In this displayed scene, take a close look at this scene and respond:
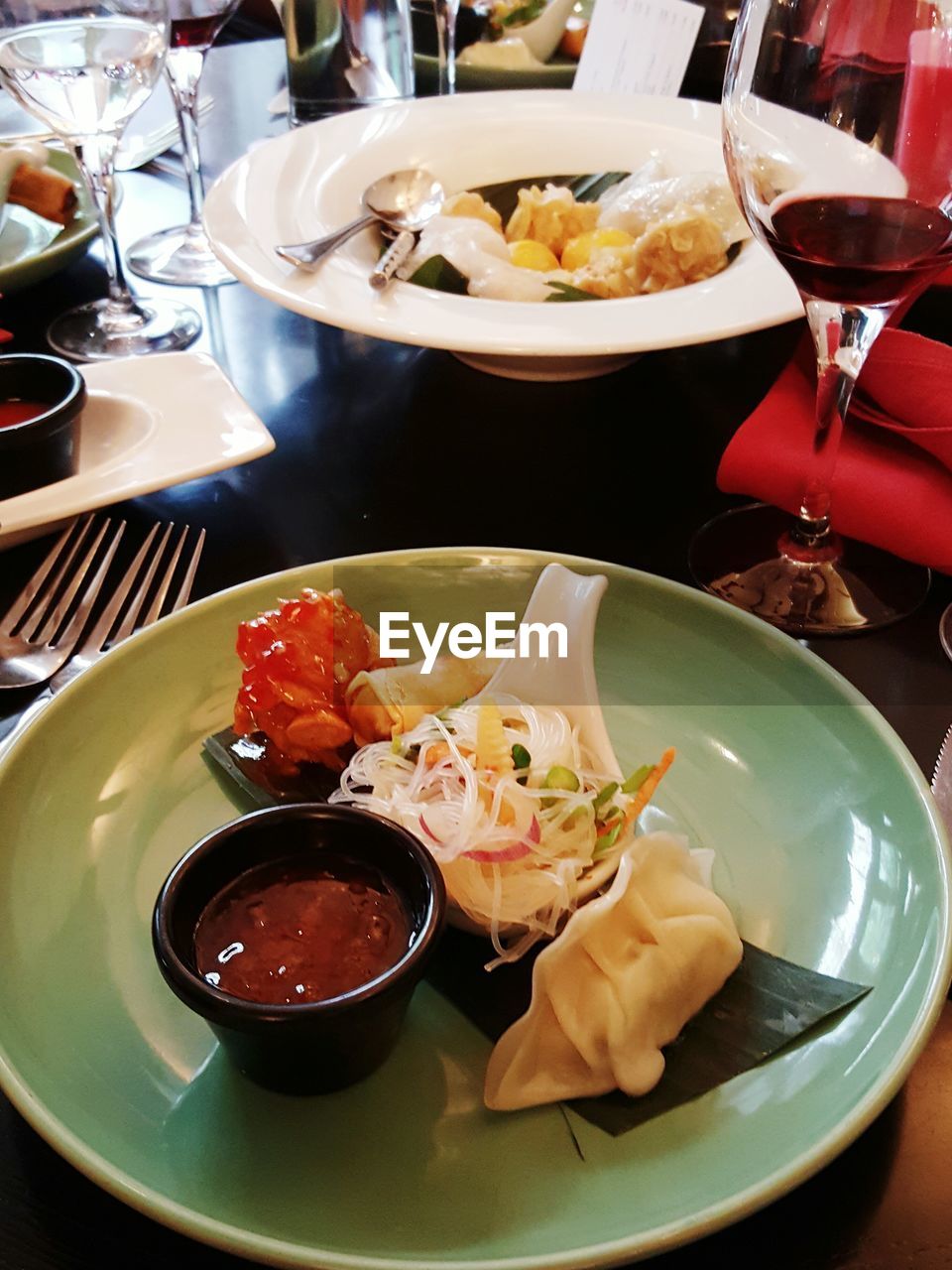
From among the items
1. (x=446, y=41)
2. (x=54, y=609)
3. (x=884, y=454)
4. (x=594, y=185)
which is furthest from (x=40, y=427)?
(x=446, y=41)

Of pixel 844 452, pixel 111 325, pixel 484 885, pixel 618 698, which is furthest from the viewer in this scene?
pixel 111 325

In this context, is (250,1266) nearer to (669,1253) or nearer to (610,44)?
(669,1253)

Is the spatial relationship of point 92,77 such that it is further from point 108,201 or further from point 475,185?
point 475,185

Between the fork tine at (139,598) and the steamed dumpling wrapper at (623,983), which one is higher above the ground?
the fork tine at (139,598)

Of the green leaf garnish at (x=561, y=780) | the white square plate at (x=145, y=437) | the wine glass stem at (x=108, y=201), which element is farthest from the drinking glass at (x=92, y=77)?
the green leaf garnish at (x=561, y=780)

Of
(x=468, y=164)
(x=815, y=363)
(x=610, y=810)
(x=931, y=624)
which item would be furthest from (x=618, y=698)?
(x=468, y=164)

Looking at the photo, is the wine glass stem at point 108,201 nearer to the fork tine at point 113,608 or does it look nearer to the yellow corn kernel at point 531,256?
the yellow corn kernel at point 531,256

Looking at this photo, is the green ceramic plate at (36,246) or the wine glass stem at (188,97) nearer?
the green ceramic plate at (36,246)
